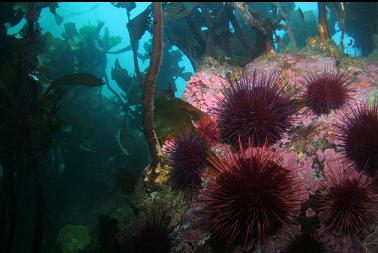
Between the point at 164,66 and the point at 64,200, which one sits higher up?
the point at 164,66

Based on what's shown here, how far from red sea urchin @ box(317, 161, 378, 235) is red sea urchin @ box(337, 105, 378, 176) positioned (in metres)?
0.18

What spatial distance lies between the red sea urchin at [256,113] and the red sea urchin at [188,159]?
16.8 inches

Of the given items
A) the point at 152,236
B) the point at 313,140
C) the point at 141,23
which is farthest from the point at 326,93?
the point at 141,23

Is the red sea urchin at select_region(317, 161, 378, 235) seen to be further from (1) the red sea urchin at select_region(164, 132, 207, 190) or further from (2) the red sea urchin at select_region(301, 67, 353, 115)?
(1) the red sea urchin at select_region(164, 132, 207, 190)

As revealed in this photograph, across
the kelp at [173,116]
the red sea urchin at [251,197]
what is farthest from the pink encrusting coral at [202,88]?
the red sea urchin at [251,197]

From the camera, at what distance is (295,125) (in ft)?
12.5

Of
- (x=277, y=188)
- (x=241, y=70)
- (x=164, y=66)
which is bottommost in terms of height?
(x=277, y=188)

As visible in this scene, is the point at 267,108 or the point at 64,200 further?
the point at 64,200

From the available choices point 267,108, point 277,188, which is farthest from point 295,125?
point 277,188

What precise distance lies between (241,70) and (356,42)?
640cm

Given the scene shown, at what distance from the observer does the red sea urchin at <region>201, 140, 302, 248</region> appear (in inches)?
101

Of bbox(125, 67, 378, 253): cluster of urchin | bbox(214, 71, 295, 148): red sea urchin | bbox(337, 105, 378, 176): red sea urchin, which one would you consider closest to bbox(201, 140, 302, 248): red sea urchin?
bbox(125, 67, 378, 253): cluster of urchin

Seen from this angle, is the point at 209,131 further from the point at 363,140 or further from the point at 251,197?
the point at 363,140

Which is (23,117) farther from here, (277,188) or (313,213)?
(313,213)
